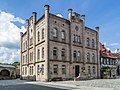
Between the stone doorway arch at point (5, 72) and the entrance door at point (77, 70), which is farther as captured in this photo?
the stone doorway arch at point (5, 72)

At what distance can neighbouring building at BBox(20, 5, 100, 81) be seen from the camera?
1425 inches

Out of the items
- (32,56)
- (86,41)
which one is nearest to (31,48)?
(32,56)

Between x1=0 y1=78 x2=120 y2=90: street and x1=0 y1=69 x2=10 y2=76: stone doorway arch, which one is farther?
x1=0 y1=69 x2=10 y2=76: stone doorway arch

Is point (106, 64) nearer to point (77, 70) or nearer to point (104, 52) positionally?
point (104, 52)

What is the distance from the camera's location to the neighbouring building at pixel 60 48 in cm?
3619

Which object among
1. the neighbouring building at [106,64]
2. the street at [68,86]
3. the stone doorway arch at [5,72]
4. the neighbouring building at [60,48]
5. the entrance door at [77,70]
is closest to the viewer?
the street at [68,86]

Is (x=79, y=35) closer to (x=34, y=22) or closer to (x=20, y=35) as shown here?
(x=34, y=22)

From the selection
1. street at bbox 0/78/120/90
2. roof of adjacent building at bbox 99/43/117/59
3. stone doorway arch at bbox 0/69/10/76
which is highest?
roof of adjacent building at bbox 99/43/117/59

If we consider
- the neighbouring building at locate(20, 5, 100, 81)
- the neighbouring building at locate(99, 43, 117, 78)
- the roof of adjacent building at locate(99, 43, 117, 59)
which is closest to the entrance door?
the neighbouring building at locate(20, 5, 100, 81)

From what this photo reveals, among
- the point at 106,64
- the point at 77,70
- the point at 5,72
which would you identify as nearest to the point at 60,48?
the point at 77,70

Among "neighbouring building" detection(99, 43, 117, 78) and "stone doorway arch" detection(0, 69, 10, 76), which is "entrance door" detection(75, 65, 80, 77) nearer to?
"neighbouring building" detection(99, 43, 117, 78)

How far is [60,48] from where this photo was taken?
125ft

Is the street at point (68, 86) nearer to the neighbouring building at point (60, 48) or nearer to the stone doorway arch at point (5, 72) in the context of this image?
the neighbouring building at point (60, 48)

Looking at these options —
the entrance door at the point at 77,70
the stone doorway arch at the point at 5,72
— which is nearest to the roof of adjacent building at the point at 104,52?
the entrance door at the point at 77,70
